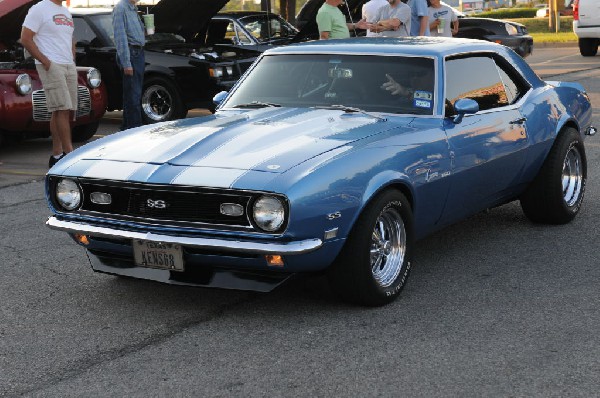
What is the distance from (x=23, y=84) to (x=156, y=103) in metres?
2.91

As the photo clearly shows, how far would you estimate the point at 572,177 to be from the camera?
7383 millimetres

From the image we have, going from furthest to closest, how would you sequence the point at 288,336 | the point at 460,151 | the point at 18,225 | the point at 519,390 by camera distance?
the point at 18,225
the point at 460,151
the point at 288,336
the point at 519,390

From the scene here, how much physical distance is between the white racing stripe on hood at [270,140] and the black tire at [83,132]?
6.97 metres

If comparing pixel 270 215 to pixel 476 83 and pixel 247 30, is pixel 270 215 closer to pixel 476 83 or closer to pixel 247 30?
pixel 476 83

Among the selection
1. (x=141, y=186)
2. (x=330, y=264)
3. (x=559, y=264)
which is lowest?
(x=559, y=264)

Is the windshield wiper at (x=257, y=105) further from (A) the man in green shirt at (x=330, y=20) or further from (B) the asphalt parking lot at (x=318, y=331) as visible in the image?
(A) the man in green shirt at (x=330, y=20)

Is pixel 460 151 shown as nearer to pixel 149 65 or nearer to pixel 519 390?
pixel 519 390

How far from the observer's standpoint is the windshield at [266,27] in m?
15.1

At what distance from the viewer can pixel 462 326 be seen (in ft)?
16.2

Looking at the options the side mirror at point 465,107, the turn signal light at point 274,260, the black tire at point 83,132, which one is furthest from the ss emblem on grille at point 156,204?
the black tire at point 83,132

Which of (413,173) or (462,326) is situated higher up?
(413,173)

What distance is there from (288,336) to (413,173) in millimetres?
1191

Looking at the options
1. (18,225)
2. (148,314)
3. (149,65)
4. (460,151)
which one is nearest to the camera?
(148,314)

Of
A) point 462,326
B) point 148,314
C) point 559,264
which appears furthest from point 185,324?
point 559,264
